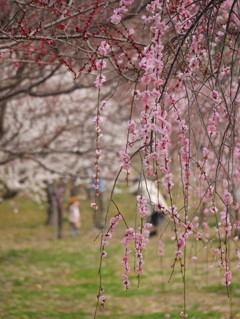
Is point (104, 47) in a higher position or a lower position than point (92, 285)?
higher

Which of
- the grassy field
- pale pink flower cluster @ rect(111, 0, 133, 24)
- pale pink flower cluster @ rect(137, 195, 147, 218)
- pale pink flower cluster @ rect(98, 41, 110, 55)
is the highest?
pale pink flower cluster @ rect(111, 0, 133, 24)

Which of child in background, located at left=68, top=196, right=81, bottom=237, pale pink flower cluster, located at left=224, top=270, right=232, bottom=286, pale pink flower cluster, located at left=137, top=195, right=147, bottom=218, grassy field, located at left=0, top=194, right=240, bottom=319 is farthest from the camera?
child in background, located at left=68, top=196, right=81, bottom=237

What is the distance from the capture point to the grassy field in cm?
874

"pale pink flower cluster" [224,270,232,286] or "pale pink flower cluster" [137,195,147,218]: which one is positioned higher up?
"pale pink flower cluster" [137,195,147,218]

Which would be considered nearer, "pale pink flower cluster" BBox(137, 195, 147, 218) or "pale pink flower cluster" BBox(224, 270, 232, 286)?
"pale pink flower cluster" BBox(137, 195, 147, 218)

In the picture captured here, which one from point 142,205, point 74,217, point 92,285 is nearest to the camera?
point 142,205

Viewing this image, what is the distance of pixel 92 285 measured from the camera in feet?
38.1

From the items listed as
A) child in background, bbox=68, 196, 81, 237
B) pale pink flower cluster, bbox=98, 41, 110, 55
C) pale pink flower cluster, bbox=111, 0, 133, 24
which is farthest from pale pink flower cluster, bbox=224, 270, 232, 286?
child in background, bbox=68, 196, 81, 237

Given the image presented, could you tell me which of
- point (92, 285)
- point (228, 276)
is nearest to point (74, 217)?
point (92, 285)

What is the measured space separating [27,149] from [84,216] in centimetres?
1672

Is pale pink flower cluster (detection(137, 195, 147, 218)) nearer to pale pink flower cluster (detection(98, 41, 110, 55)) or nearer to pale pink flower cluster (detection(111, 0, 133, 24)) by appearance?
pale pink flower cluster (detection(98, 41, 110, 55))

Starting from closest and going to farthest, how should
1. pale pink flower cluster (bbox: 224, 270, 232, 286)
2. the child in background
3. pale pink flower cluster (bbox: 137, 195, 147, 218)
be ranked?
1. pale pink flower cluster (bbox: 137, 195, 147, 218)
2. pale pink flower cluster (bbox: 224, 270, 232, 286)
3. the child in background

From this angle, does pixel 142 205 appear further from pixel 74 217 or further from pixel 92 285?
pixel 74 217

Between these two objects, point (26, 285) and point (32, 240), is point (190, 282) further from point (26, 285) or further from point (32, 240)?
point (32, 240)
